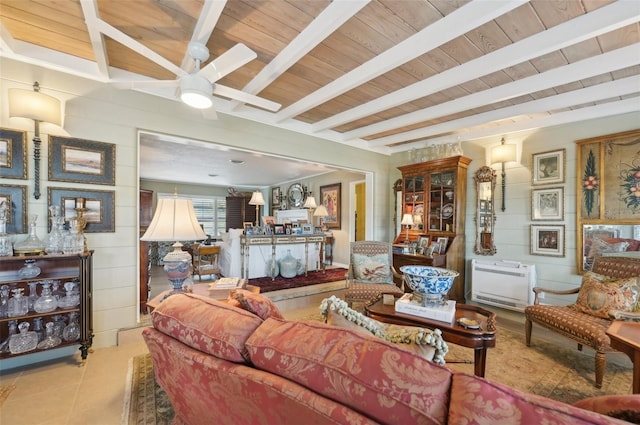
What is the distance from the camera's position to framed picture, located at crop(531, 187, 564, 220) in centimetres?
321

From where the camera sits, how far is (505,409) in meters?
0.58

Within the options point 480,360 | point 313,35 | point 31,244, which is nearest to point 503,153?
point 480,360

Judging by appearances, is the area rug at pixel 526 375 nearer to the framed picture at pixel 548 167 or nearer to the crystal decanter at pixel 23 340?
the crystal decanter at pixel 23 340

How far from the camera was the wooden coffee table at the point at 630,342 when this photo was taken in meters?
1.54

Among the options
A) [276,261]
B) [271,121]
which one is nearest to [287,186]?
[276,261]

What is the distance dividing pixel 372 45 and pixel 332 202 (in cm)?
465

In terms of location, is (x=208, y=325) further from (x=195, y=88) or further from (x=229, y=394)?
(x=195, y=88)

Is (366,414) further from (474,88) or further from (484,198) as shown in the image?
(484,198)

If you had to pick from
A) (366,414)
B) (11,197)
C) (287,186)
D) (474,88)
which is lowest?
(366,414)

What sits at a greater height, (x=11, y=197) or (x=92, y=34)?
(x=92, y=34)

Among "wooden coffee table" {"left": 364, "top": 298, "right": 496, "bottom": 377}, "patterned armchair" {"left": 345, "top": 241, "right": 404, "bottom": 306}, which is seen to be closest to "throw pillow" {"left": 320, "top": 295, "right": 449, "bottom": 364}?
"wooden coffee table" {"left": 364, "top": 298, "right": 496, "bottom": 377}

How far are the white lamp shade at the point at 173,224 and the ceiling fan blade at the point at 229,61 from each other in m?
0.94

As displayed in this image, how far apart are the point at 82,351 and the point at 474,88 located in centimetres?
436

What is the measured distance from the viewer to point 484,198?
12.6 feet
